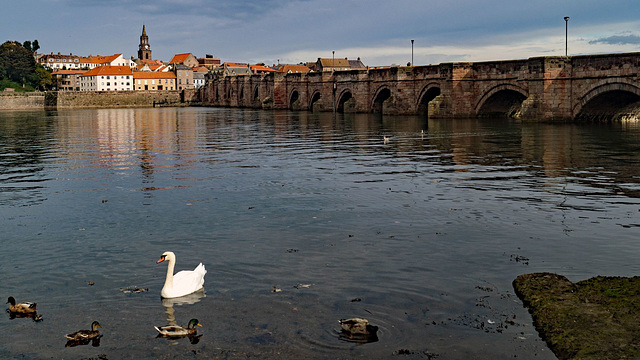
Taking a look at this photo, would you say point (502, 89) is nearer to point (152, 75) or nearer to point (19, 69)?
point (19, 69)

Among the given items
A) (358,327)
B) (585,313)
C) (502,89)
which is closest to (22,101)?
(502,89)

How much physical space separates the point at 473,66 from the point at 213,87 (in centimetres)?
9391

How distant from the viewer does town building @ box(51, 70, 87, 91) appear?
188 meters

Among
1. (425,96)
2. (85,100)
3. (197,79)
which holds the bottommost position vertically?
(425,96)

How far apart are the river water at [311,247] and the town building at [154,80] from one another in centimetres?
16170

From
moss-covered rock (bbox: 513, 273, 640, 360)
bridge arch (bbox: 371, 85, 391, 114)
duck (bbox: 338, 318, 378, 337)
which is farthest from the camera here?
bridge arch (bbox: 371, 85, 391, 114)

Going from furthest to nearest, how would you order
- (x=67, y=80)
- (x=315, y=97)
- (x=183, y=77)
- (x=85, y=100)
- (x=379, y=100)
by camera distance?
1. (x=67, y=80)
2. (x=183, y=77)
3. (x=85, y=100)
4. (x=315, y=97)
5. (x=379, y=100)

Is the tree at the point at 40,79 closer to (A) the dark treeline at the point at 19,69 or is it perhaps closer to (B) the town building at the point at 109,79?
(A) the dark treeline at the point at 19,69

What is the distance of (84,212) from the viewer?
1595cm

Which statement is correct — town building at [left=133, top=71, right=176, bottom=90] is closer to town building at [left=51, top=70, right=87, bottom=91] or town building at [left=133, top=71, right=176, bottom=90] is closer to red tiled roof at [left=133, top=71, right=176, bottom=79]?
red tiled roof at [left=133, top=71, right=176, bottom=79]

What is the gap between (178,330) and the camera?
8258 mm

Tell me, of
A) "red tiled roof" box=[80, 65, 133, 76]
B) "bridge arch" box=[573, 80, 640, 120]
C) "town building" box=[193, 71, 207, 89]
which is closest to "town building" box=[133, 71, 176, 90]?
"red tiled roof" box=[80, 65, 133, 76]

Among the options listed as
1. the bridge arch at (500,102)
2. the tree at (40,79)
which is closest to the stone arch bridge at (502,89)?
the bridge arch at (500,102)

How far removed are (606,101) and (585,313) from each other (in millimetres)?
38198
